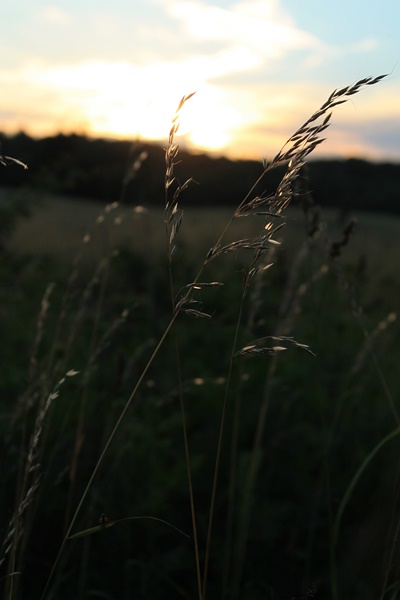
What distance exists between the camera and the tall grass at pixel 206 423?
0.97m

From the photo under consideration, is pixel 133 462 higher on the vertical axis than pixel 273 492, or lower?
higher

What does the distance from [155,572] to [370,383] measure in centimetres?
225

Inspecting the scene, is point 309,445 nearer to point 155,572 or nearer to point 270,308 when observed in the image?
point 155,572

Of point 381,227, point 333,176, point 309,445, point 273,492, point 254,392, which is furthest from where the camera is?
point 333,176

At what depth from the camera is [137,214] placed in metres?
2.64

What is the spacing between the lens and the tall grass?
0.97 m

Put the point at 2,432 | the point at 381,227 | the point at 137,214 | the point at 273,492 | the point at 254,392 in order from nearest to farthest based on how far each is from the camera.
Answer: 1. the point at 2,432
2. the point at 137,214
3. the point at 273,492
4. the point at 254,392
5. the point at 381,227

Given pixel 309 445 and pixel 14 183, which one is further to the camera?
pixel 14 183

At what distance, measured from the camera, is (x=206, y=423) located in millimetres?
3234

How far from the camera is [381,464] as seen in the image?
324cm

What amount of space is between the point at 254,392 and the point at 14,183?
28.4 metres

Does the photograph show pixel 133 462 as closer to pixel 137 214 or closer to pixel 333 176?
pixel 137 214

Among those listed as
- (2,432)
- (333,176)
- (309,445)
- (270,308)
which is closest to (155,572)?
(2,432)

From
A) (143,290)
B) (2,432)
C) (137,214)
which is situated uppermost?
(137,214)
